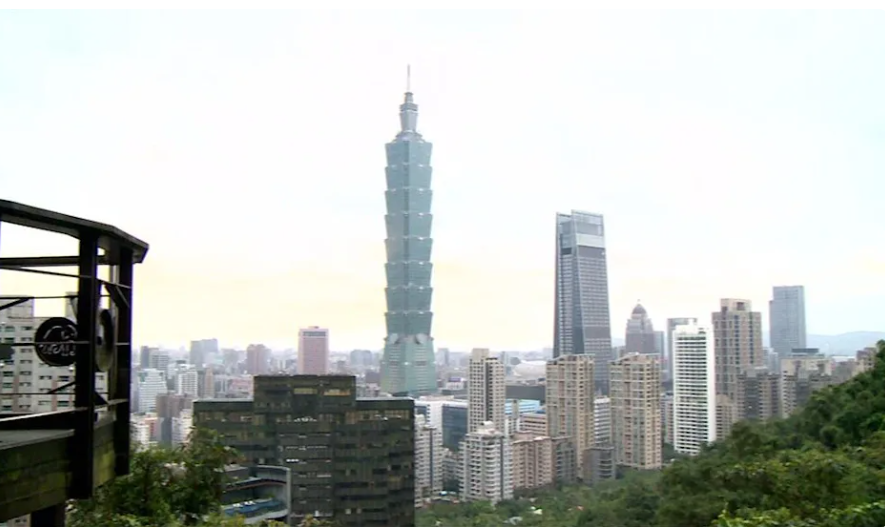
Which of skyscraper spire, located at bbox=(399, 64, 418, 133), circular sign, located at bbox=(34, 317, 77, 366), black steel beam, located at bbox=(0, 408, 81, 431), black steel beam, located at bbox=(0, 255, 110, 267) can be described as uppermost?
skyscraper spire, located at bbox=(399, 64, 418, 133)

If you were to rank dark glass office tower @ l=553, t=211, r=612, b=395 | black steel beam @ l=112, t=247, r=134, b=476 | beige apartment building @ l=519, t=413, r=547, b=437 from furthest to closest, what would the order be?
dark glass office tower @ l=553, t=211, r=612, b=395, beige apartment building @ l=519, t=413, r=547, b=437, black steel beam @ l=112, t=247, r=134, b=476

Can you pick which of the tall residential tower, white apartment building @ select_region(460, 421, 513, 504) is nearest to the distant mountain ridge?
the tall residential tower

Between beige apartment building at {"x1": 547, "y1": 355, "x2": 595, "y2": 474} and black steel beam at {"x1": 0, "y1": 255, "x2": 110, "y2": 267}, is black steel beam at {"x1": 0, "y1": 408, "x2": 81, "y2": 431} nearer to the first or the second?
black steel beam at {"x1": 0, "y1": 255, "x2": 110, "y2": 267}

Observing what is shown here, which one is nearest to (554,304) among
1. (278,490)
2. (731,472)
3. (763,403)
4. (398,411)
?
(763,403)

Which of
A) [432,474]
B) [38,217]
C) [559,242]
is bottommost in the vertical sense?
[432,474]

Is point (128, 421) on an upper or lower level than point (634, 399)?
upper

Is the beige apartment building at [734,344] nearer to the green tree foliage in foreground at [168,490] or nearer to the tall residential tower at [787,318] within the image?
the tall residential tower at [787,318]

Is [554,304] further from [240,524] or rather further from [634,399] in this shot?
[240,524]
